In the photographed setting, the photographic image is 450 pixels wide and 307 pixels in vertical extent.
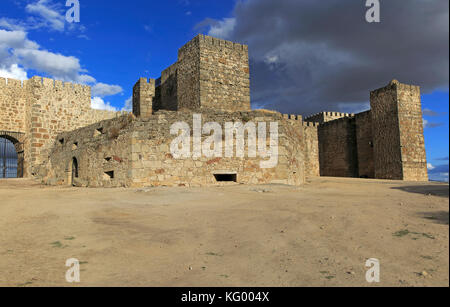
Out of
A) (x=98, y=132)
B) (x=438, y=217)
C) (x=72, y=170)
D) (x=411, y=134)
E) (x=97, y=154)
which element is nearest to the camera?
(x=438, y=217)

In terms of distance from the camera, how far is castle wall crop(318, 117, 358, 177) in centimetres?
2222

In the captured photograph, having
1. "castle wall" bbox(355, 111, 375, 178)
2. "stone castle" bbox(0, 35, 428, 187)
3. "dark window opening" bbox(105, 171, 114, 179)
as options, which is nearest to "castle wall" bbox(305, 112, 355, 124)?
"stone castle" bbox(0, 35, 428, 187)

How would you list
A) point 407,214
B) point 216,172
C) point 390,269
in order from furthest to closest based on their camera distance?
point 216,172 → point 407,214 → point 390,269

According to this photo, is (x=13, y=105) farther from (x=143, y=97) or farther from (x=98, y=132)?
(x=98, y=132)

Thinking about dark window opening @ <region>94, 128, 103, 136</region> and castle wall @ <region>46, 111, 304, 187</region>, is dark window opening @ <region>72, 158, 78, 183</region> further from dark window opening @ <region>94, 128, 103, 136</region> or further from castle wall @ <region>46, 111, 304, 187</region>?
castle wall @ <region>46, 111, 304, 187</region>

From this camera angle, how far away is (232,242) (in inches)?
154

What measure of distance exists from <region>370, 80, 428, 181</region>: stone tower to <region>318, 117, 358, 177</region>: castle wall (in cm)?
313

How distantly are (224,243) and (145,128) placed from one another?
22.9 feet

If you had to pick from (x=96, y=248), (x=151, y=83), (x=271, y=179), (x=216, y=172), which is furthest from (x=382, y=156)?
(x=96, y=248)

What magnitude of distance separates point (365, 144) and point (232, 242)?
19.7 metres

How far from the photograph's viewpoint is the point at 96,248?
3.97 m

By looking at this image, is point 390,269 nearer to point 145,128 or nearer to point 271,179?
point 271,179

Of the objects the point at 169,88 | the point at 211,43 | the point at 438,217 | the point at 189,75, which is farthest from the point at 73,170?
the point at 438,217

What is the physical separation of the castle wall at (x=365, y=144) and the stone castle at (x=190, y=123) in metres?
0.07
